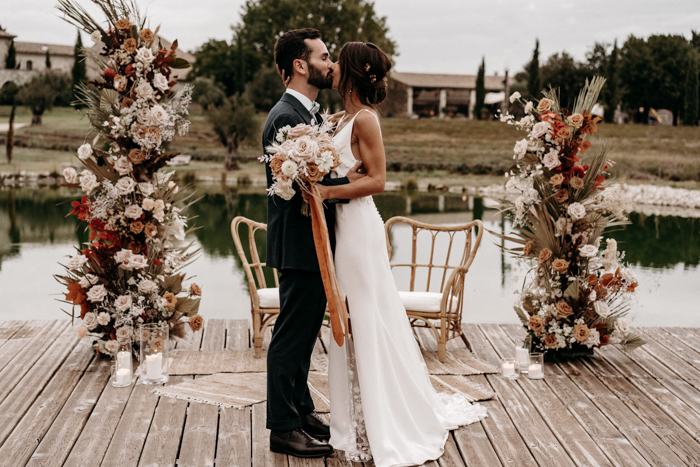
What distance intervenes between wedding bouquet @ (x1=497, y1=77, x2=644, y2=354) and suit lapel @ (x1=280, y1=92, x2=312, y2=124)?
67.9 inches

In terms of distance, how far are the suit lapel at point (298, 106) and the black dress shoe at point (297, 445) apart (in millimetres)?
1315

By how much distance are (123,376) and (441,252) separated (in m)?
8.40

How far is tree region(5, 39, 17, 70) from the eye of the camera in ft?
86.6

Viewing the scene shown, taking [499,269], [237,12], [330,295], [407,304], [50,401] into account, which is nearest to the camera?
[330,295]

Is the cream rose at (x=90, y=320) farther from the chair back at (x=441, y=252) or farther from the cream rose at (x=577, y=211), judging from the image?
the cream rose at (x=577, y=211)

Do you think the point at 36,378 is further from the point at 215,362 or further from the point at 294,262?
the point at 294,262

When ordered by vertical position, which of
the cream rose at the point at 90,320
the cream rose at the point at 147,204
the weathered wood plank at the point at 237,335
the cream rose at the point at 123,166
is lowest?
the weathered wood plank at the point at 237,335

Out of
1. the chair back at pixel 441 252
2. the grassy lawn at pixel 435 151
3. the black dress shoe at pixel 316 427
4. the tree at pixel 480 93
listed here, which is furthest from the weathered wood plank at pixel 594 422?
the tree at pixel 480 93

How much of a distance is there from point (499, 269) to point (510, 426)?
743 cm

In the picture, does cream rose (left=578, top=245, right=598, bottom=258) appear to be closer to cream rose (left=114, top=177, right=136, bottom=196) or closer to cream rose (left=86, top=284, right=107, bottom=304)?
cream rose (left=114, top=177, right=136, bottom=196)

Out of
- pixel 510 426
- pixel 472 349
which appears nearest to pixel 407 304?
pixel 472 349

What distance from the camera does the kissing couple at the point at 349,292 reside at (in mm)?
2754

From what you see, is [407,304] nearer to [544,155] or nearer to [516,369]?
[516,369]

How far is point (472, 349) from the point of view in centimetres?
464
